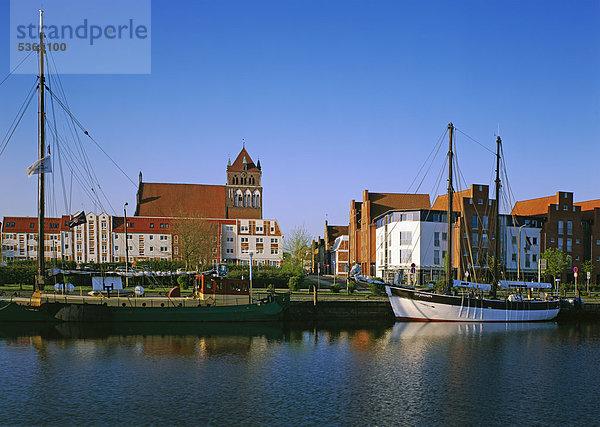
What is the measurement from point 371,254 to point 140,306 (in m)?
70.5

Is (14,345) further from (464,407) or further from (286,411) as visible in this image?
(464,407)

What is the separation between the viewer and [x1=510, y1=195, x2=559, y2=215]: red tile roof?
98375 mm

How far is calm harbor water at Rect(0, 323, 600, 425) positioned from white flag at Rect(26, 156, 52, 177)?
1202cm

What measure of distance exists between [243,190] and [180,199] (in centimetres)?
1644

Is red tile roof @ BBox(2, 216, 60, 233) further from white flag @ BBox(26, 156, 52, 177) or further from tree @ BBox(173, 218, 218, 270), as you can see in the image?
white flag @ BBox(26, 156, 52, 177)

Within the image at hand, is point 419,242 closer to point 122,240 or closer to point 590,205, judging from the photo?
point 590,205

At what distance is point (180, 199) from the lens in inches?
5310

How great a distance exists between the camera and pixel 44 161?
41.4 meters

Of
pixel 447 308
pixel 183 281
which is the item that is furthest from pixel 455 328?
pixel 183 281

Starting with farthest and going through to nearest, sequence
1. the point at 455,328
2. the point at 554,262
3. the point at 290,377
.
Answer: the point at 554,262, the point at 455,328, the point at 290,377

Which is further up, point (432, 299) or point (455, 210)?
point (455, 210)

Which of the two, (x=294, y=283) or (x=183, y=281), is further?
(x=183, y=281)

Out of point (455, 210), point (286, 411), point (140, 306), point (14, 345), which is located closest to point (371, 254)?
point (455, 210)

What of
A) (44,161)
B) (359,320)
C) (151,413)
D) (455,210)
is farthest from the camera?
(455,210)
